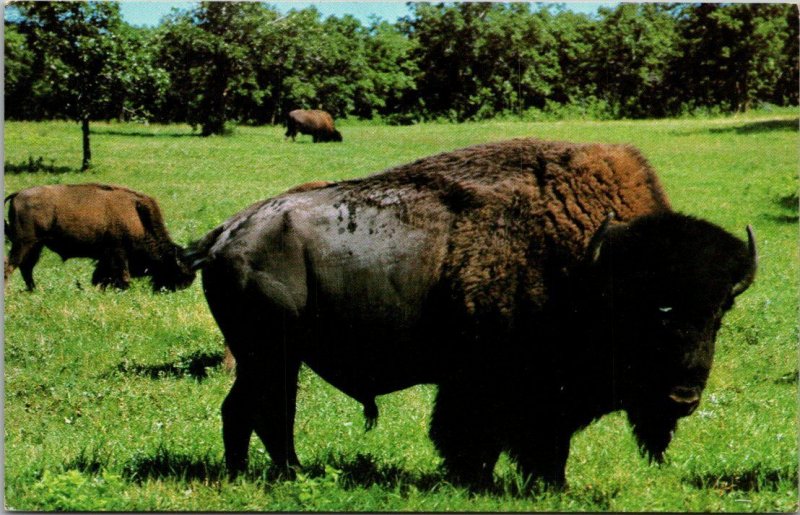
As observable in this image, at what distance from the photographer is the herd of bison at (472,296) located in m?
4.06

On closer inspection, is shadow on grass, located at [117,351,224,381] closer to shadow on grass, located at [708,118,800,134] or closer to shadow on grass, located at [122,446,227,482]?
shadow on grass, located at [122,446,227,482]

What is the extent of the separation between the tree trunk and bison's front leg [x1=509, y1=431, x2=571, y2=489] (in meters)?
3.19

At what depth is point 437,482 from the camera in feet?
14.0

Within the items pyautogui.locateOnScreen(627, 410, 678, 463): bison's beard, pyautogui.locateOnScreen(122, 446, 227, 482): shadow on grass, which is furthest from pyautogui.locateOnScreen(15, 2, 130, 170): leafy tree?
pyautogui.locateOnScreen(627, 410, 678, 463): bison's beard

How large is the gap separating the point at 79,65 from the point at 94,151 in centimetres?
77

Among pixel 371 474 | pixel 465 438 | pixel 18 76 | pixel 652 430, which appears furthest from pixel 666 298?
pixel 18 76

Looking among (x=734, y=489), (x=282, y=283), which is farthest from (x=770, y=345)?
(x=282, y=283)

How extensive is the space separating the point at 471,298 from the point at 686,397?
0.97 m

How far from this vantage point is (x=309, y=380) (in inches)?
233

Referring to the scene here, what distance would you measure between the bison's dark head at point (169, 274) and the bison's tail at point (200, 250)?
3.25m

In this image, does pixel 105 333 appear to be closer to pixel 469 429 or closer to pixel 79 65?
pixel 79 65

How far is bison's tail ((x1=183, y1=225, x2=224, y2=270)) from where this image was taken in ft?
14.2

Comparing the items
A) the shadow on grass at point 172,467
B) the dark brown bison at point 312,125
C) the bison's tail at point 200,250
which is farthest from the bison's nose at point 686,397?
the dark brown bison at point 312,125

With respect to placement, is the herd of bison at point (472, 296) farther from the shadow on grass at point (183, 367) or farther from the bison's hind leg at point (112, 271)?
the bison's hind leg at point (112, 271)
